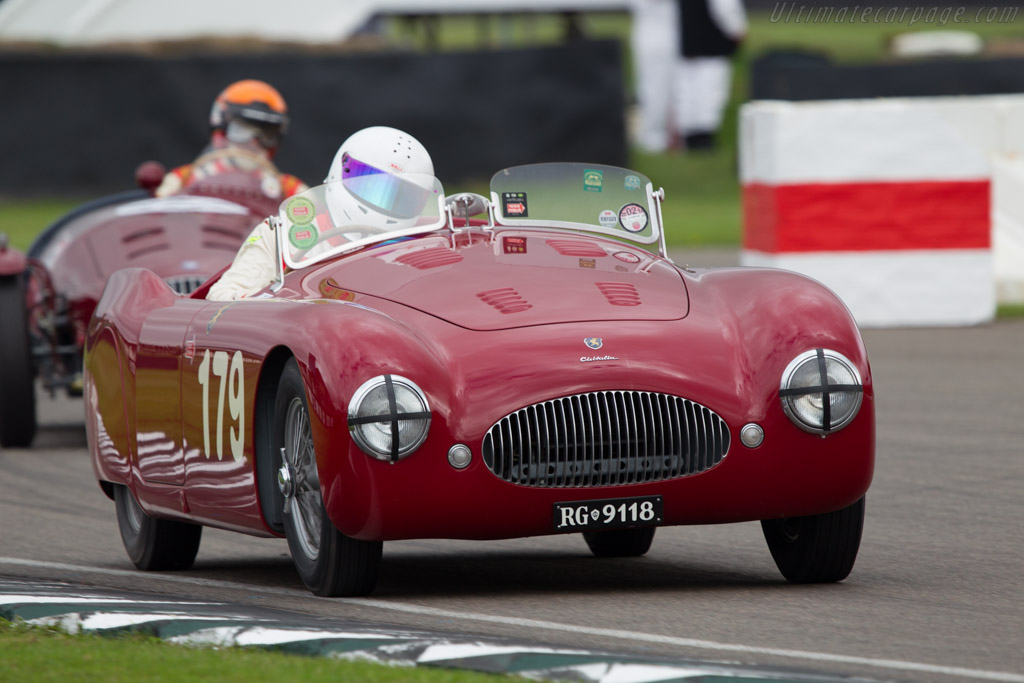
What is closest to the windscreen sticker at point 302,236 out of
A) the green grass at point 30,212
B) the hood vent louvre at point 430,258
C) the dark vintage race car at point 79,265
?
the hood vent louvre at point 430,258

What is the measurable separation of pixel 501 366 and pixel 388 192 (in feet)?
5.41

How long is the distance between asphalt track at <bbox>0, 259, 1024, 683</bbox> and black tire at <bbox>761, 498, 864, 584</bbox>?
56 mm

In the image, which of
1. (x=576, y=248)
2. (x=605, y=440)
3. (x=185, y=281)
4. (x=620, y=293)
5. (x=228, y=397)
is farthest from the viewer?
(x=185, y=281)

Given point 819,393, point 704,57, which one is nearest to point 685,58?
point 704,57

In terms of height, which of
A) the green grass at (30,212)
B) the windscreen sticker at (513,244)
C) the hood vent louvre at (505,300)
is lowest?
the green grass at (30,212)

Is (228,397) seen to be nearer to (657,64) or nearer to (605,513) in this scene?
(605,513)

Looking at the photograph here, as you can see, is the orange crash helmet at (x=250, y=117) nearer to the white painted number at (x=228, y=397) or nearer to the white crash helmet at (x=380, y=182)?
the white crash helmet at (x=380, y=182)

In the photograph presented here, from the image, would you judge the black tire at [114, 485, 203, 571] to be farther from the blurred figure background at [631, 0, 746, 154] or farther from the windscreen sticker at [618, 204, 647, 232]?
the blurred figure background at [631, 0, 746, 154]

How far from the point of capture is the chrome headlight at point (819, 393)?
223 inches

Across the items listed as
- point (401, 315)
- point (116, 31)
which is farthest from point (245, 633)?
point (116, 31)

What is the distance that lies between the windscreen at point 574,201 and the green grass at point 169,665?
8.10ft

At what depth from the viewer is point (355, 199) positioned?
7.01 meters

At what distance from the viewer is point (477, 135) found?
77.2ft

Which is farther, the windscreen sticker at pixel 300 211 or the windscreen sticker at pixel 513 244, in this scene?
the windscreen sticker at pixel 300 211
